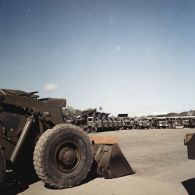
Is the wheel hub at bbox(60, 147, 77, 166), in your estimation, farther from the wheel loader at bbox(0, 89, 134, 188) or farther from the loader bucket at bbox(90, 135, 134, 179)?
the loader bucket at bbox(90, 135, 134, 179)

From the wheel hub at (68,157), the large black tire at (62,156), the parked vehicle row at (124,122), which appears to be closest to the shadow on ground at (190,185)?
the large black tire at (62,156)

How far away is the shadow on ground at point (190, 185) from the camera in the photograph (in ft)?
14.4

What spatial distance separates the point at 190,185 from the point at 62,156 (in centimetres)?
232

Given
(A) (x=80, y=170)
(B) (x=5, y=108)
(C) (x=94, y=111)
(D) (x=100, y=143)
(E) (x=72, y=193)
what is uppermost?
(C) (x=94, y=111)

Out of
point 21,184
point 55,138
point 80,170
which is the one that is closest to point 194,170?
point 80,170

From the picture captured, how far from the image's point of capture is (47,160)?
475 centimetres

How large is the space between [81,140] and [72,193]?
1072 mm

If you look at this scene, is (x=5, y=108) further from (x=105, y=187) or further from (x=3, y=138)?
(x=105, y=187)

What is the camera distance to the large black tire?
472 cm

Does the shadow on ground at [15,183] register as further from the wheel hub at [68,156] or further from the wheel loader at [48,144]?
the wheel hub at [68,156]

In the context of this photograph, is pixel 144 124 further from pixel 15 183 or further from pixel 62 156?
pixel 62 156

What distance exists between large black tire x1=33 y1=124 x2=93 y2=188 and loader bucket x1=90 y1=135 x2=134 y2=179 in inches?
20.0

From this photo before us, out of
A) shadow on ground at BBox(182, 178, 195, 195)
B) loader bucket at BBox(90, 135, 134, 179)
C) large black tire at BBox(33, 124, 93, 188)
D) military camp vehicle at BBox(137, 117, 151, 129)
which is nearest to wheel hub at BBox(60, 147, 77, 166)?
large black tire at BBox(33, 124, 93, 188)

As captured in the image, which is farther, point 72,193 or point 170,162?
point 170,162
